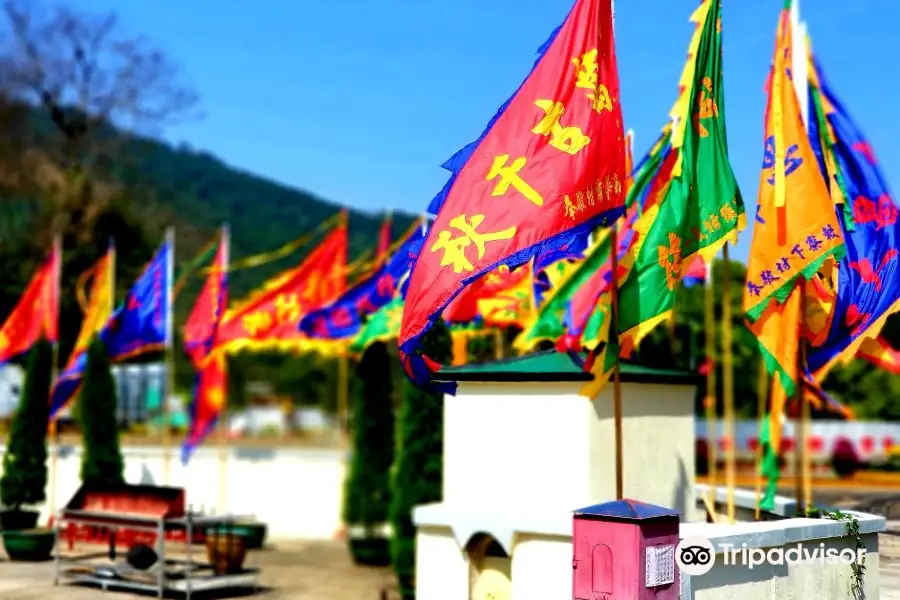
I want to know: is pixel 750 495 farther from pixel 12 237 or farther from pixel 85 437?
pixel 12 237

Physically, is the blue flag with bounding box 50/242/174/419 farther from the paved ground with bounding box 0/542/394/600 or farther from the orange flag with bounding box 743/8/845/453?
the orange flag with bounding box 743/8/845/453

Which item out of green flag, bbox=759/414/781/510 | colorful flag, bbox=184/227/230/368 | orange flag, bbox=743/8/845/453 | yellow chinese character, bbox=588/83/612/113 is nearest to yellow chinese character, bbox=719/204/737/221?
orange flag, bbox=743/8/845/453

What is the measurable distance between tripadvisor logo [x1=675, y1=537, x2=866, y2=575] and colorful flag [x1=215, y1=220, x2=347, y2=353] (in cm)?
1531

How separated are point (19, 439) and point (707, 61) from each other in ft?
65.6

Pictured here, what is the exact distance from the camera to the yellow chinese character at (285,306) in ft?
92.2

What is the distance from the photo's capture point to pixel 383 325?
21.9m

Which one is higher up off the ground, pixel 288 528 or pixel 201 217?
pixel 201 217

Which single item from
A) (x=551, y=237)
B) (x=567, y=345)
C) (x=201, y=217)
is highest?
(x=201, y=217)

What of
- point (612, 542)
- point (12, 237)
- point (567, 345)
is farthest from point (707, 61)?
point (12, 237)

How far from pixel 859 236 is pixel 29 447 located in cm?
1995

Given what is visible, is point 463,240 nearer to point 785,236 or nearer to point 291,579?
point 785,236

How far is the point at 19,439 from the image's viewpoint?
2847 centimetres

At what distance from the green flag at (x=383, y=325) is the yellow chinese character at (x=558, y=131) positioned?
8454 mm

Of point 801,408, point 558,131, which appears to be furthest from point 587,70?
point 801,408
